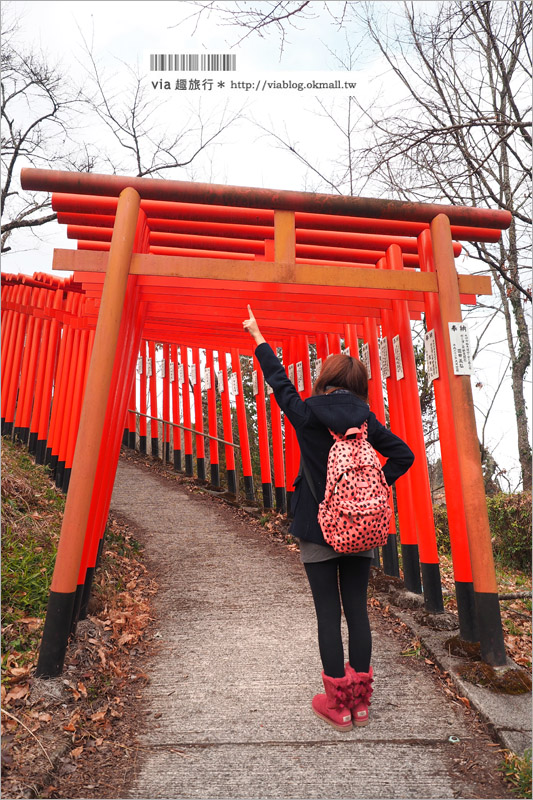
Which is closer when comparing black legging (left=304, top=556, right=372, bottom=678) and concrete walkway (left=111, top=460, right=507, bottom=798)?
concrete walkway (left=111, top=460, right=507, bottom=798)

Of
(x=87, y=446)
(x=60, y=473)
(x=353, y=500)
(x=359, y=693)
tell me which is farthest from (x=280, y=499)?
(x=353, y=500)

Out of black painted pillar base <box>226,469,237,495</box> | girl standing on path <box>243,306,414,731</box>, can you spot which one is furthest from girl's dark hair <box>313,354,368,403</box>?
black painted pillar base <box>226,469,237,495</box>

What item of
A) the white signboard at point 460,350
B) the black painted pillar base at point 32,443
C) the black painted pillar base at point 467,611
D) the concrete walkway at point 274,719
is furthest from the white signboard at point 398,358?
the black painted pillar base at point 32,443

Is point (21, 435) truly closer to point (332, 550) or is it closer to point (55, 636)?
point (55, 636)

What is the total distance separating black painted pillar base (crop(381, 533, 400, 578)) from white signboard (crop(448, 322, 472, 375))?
2235mm

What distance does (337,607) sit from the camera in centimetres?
308

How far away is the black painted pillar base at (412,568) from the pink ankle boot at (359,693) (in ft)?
6.56

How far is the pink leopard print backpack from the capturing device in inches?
114

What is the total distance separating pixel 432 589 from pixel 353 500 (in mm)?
2246

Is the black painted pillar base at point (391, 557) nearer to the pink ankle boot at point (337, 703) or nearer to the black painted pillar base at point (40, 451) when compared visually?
the pink ankle boot at point (337, 703)

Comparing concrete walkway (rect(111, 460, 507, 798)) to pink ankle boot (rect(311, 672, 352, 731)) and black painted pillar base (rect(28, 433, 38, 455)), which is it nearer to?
pink ankle boot (rect(311, 672, 352, 731))

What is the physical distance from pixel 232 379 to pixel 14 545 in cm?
561

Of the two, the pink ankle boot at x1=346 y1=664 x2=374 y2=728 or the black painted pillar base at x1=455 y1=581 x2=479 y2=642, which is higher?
the black painted pillar base at x1=455 y1=581 x2=479 y2=642

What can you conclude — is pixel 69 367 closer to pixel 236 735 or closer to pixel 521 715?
pixel 236 735
